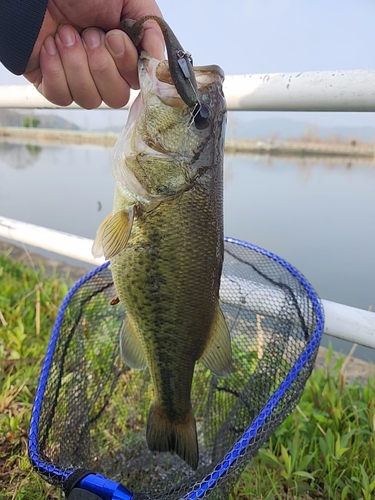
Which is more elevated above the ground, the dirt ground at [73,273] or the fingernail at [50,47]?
the fingernail at [50,47]

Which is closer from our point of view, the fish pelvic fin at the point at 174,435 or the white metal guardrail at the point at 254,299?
the fish pelvic fin at the point at 174,435

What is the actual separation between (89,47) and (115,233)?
0.53m

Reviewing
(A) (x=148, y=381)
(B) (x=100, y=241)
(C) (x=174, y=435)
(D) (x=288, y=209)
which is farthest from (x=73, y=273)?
(D) (x=288, y=209)

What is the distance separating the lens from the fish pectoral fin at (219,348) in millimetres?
1424

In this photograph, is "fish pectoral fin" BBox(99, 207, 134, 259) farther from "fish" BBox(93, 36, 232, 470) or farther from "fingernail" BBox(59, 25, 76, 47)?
"fingernail" BBox(59, 25, 76, 47)

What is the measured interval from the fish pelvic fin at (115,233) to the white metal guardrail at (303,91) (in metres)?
0.72

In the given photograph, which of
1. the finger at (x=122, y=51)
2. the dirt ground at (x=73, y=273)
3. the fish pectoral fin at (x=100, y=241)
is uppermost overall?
the finger at (x=122, y=51)

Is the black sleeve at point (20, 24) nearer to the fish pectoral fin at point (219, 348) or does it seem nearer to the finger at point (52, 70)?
the finger at point (52, 70)

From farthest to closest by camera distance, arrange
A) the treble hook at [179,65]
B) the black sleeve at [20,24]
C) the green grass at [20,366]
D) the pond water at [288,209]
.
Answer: the pond water at [288,209]
the green grass at [20,366]
the black sleeve at [20,24]
the treble hook at [179,65]

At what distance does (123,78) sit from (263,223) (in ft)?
17.8

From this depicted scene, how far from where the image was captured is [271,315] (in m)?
1.93

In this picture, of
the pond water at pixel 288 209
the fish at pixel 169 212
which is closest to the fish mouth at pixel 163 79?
Result: the fish at pixel 169 212

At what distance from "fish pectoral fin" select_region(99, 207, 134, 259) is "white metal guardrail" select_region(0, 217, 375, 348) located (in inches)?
34.5

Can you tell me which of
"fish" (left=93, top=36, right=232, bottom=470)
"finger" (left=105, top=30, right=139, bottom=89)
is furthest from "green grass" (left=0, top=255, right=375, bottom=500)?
"finger" (left=105, top=30, right=139, bottom=89)
